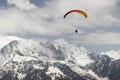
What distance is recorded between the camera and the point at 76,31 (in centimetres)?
15375

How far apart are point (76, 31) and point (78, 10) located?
11327mm

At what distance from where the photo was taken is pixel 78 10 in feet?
486

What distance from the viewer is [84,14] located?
14812cm

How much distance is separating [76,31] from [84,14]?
10319 mm

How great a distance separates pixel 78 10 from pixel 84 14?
11.2 ft
